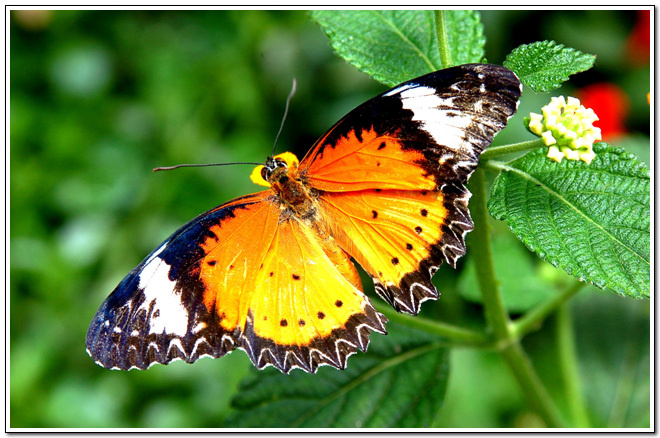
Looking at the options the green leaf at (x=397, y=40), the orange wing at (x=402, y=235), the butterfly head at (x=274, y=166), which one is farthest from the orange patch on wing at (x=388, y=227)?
the green leaf at (x=397, y=40)

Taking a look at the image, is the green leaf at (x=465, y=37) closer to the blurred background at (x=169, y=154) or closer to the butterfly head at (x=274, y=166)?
the butterfly head at (x=274, y=166)

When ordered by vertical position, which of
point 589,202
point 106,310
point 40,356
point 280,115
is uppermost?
point 280,115

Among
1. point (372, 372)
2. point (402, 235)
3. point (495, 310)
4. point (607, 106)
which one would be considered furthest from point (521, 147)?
point (607, 106)

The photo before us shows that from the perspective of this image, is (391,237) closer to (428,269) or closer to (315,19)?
(428,269)

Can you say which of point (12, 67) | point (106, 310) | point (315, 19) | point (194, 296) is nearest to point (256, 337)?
point (194, 296)

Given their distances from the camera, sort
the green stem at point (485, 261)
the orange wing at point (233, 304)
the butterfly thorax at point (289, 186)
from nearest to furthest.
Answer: the green stem at point (485, 261) → the orange wing at point (233, 304) → the butterfly thorax at point (289, 186)

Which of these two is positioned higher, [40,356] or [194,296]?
[194,296]
